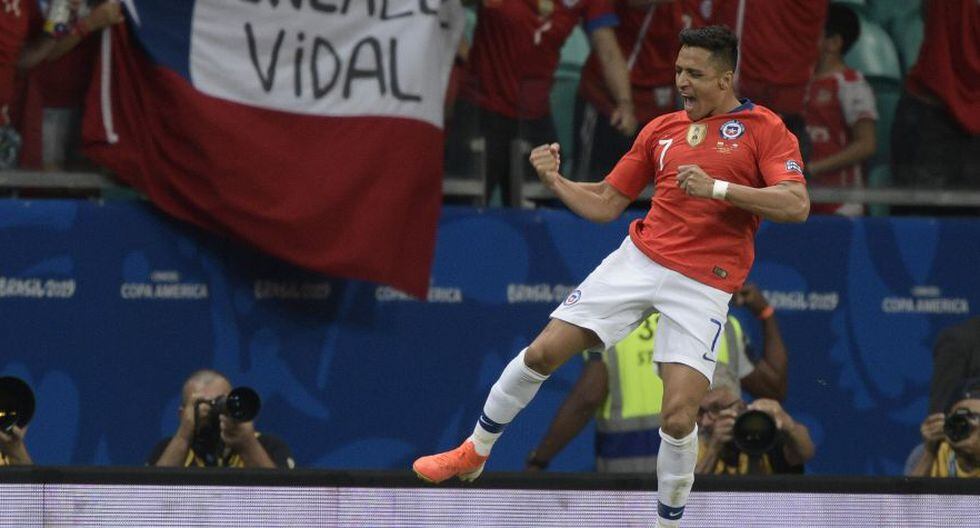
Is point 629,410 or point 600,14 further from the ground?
point 600,14

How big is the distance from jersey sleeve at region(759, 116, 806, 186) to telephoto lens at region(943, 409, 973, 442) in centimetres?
151

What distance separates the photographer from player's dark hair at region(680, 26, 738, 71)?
22.2ft

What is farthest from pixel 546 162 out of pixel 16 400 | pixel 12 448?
pixel 12 448

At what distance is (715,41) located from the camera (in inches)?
266

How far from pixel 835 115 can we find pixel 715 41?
3659 millimetres

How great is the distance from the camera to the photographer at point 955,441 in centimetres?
773

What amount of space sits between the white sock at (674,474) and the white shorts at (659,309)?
26cm

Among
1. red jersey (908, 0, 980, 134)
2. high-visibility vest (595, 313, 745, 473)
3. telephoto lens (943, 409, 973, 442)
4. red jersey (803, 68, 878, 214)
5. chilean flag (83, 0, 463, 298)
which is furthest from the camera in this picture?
red jersey (908, 0, 980, 134)

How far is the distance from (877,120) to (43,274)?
14.4 ft

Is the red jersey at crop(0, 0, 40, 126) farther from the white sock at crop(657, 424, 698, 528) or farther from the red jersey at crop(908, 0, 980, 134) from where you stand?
the red jersey at crop(908, 0, 980, 134)

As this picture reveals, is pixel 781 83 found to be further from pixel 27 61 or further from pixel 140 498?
pixel 140 498

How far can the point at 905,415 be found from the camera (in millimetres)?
10266

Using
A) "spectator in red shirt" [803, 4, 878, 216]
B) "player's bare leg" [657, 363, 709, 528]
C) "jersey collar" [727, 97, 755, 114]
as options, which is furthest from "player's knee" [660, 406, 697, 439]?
"spectator in red shirt" [803, 4, 878, 216]

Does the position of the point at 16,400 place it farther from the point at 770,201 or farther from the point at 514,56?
the point at 514,56
